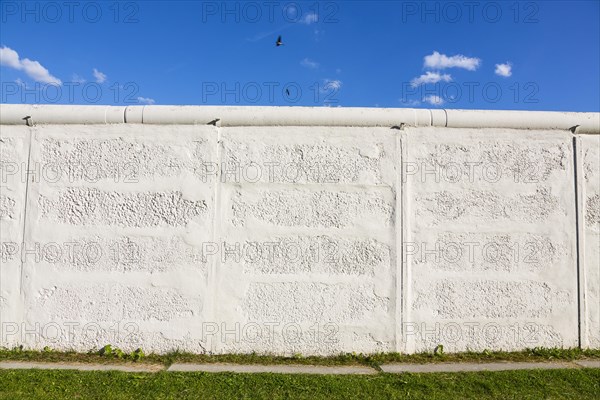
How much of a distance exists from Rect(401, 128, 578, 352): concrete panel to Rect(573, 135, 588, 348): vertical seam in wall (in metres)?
0.06

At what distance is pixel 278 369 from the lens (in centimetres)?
459

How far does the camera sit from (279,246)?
4.98 metres

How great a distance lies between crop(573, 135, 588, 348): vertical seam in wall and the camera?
16.9ft

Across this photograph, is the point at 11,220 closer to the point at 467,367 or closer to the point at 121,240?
the point at 121,240

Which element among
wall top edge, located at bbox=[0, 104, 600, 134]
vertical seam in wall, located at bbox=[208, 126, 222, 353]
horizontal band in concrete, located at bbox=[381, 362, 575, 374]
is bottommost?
horizontal band in concrete, located at bbox=[381, 362, 575, 374]

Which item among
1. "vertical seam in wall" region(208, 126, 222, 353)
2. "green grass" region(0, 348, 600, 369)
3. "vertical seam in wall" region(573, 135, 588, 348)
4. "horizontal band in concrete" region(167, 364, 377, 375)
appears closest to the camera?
"horizontal band in concrete" region(167, 364, 377, 375)

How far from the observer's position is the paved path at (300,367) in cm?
453

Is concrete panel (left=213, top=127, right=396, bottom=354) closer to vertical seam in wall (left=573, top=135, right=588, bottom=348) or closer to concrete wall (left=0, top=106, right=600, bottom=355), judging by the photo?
concrete wall (left=0, top=106, right=600, bottom=355)

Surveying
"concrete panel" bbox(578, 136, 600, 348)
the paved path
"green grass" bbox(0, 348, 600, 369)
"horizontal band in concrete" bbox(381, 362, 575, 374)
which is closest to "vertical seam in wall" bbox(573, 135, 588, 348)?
"concrete panel" bbox(578, 136, 600, 348)

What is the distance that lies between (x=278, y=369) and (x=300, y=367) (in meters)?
0.24

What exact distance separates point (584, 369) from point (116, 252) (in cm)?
521

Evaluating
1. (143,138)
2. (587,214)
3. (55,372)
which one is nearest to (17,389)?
(55,372)

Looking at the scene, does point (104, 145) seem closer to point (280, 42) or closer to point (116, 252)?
point (116, 252)

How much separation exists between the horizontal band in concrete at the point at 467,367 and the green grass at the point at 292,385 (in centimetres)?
17
